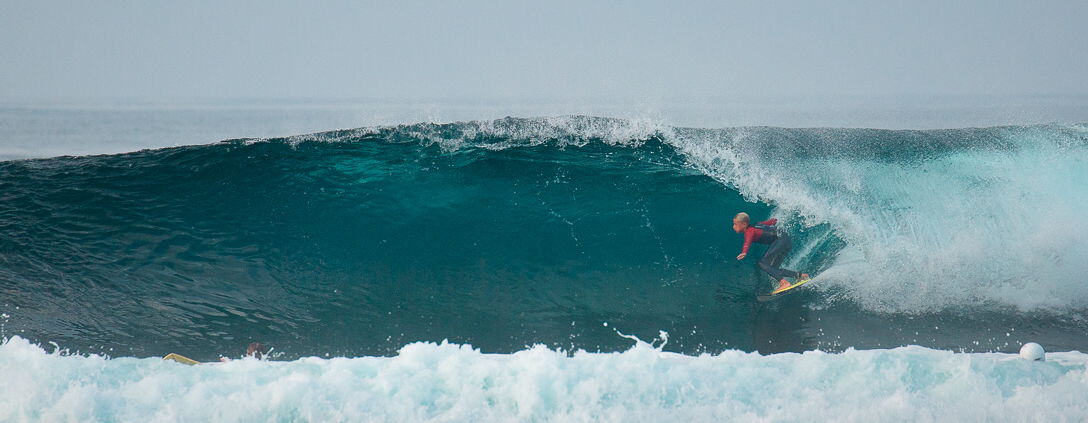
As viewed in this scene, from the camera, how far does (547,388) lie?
115 inches

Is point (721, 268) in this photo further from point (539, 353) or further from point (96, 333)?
point (96, 333)

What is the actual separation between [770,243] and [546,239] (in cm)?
197

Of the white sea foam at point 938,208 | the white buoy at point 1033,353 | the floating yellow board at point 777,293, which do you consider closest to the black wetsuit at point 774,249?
the floating yellow board at point 777,293

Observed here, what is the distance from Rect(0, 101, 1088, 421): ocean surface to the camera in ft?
9.61

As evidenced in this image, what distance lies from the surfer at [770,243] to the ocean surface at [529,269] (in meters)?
0.16

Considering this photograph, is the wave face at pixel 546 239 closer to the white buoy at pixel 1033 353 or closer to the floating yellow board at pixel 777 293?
the floating yellow board at pixel 777 293

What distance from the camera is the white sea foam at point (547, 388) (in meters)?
2.79

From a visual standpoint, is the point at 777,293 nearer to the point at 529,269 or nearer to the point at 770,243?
the point at 770,243

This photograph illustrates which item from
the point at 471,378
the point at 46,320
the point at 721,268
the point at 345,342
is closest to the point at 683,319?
the point at 721,268

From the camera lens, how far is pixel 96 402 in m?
2.90

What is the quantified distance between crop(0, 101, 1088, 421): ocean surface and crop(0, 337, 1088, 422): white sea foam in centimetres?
1

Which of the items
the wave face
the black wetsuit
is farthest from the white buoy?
the black wetsuit

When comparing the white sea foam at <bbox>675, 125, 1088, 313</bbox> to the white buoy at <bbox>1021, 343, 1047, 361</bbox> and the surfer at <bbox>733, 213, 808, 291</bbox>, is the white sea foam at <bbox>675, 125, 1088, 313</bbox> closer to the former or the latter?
the surfer at <bbox>733, 213, 808, 291</bbox>

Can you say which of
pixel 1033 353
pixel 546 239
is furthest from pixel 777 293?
pixel 546 239
